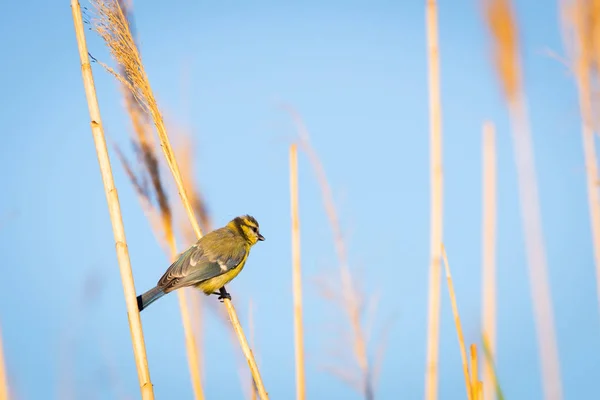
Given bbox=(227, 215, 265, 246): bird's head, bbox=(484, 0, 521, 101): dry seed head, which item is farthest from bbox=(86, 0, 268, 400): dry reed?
bbox=(227, 215, 265, 246): bird's head

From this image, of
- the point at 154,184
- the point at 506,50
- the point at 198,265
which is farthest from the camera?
the point at 198,265

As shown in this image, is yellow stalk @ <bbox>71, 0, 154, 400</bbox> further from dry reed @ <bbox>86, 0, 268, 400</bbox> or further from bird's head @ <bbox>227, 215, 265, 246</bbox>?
bird's head @ <bbox>227, 215, 265, 246</bbox>

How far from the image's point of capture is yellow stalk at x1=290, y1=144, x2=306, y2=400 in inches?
115

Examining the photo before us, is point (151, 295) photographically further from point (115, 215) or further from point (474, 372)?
point (474, 372)

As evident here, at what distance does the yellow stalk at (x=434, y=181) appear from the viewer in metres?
2.27

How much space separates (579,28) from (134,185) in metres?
1.93

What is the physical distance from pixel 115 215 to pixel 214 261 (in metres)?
1.96

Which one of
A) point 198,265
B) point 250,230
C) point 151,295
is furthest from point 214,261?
point 151,295

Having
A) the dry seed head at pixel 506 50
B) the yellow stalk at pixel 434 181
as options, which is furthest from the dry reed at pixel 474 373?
the dry seed head at pixel 506 50

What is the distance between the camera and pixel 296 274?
3.07 meters

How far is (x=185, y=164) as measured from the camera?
300 centimetres

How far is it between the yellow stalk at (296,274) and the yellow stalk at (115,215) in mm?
1110

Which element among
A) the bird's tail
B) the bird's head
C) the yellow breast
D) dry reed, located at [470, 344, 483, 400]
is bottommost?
dry reed, located at [470, 344, 483, 400]

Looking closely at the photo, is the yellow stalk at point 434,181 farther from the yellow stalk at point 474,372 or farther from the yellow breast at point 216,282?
the yellow breast at point 216,282
